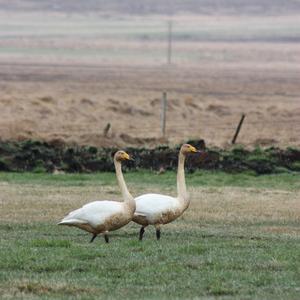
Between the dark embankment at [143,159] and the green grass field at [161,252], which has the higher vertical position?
the green grass field at [161,252]

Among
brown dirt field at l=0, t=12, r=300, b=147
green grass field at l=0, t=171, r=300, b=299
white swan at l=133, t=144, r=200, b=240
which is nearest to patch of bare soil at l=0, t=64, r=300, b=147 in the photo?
brown dirt field at l=0, t=12, r=300, b=147

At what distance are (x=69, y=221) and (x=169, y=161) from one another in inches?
523

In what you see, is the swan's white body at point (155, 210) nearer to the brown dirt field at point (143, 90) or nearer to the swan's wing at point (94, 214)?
the swan's wing at point (94, 214)

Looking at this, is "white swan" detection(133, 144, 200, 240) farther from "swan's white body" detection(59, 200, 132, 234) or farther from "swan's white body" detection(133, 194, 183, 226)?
"swan's white body" detection(59, 200, 132, 234)

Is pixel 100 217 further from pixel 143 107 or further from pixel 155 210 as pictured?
pixel 143 107

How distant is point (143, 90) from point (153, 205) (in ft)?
146

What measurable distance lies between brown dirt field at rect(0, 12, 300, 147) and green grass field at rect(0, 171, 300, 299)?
10.6 meters

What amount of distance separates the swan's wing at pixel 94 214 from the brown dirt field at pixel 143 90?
16.6 meters

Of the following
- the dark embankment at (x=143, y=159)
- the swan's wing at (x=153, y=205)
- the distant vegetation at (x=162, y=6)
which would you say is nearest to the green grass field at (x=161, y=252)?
the swan's wing at (x=153, y=205)

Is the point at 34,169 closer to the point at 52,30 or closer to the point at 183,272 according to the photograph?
the point at 183,272

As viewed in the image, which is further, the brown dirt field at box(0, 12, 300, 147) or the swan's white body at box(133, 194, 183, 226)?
the brown dirt field at box(0, 12, 300, 147)

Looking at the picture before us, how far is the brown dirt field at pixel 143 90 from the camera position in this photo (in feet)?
119

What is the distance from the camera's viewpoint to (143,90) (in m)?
59.7

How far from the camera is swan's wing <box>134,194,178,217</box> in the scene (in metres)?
15.1
